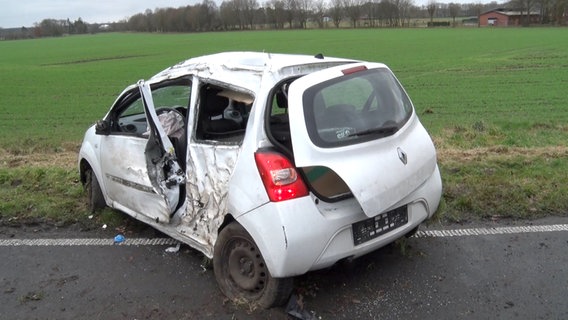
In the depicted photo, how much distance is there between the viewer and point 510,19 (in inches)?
3809

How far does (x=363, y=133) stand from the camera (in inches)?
126

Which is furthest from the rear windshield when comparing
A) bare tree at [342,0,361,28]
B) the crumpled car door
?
bare tree at [342,0,361,28]

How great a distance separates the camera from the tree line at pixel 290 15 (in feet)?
359

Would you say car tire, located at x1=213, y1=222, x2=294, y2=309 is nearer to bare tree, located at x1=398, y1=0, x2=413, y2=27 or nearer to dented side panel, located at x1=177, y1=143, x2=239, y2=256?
dented side panel, located at x1=177, y1=143, x2=239, y2=256

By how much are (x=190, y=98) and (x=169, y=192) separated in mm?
760

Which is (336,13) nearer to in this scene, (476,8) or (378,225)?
(476,8)

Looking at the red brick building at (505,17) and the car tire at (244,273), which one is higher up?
the red brick building at (505,17)

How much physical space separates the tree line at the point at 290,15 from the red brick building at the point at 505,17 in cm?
180

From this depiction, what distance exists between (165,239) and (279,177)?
1.80m

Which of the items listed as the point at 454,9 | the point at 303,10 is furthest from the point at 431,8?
the point at 303,10

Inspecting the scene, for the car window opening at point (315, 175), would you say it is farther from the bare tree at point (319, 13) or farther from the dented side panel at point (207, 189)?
the bare tree at point (319, 13)

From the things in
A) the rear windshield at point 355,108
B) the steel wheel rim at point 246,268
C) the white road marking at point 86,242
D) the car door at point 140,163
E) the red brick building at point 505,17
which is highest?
the red brick building at point 505,17

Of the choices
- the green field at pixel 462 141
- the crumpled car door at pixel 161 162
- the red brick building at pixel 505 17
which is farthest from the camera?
the red brick building at pixel 505 17

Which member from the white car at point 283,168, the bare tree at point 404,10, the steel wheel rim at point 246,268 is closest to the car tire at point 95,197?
the white car at point 283,168
